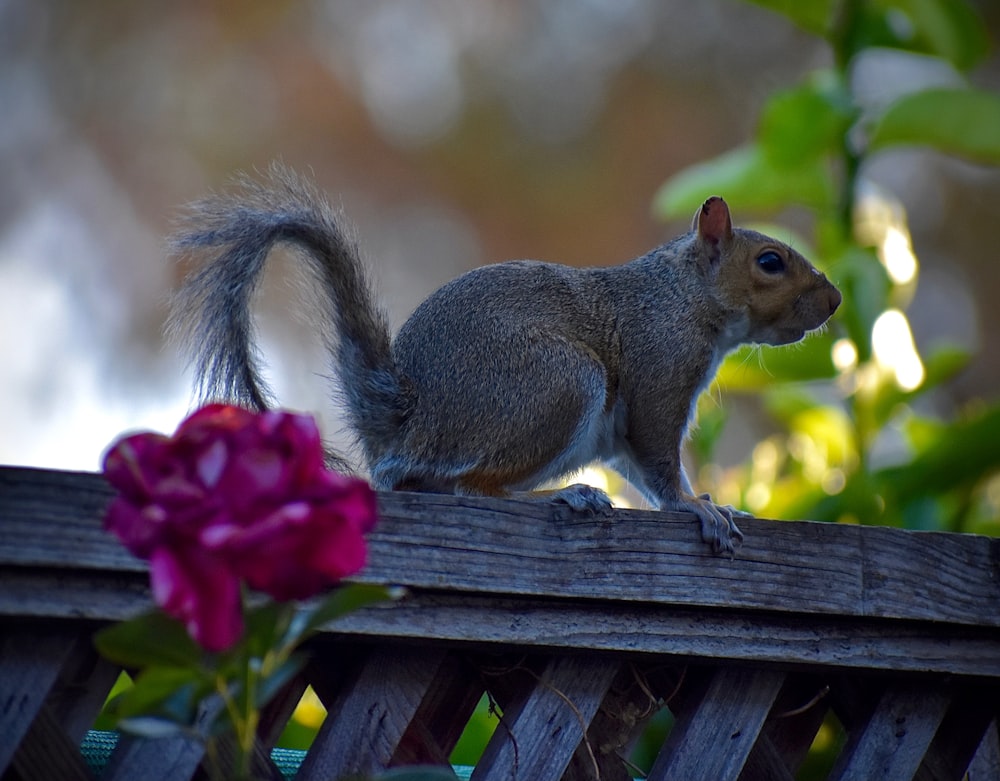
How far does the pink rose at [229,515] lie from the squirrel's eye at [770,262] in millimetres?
1304

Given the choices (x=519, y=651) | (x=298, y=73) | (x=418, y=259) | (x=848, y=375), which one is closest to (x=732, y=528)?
(x=519, y=651)

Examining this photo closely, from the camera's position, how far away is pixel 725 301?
71.7 inches

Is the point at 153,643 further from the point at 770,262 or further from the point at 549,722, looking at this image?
the point at 770,262

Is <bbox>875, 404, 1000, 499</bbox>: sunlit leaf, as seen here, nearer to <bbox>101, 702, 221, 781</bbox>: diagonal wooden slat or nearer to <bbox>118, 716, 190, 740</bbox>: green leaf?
<bbox>101, 702, 221, 781</bbox>: diagonal wooden slat

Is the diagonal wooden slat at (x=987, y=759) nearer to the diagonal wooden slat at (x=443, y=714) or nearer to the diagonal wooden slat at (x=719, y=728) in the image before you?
the diagonal wooden slat at (x=719, y=728)

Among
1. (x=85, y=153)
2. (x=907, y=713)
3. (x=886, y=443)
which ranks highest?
(x=85, y=153)

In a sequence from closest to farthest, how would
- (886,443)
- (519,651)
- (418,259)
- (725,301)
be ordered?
(519,651)
(725,301)
(886,443)
(418,259)

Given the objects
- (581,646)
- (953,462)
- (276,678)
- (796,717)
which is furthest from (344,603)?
(953,462)

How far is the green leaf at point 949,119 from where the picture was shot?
2086 mm

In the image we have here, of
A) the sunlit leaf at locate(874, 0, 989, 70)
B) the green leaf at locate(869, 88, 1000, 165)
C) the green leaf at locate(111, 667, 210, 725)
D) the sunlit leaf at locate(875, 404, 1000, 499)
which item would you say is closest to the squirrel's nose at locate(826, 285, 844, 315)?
the sunlit leaf at locate(875, 404, 1000, 499)

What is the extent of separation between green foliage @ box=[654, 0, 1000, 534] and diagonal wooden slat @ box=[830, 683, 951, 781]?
0.72 metres

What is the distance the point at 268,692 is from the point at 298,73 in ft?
18.8

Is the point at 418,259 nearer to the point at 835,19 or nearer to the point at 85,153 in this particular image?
the point at 85,153

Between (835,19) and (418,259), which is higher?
(418,259)
